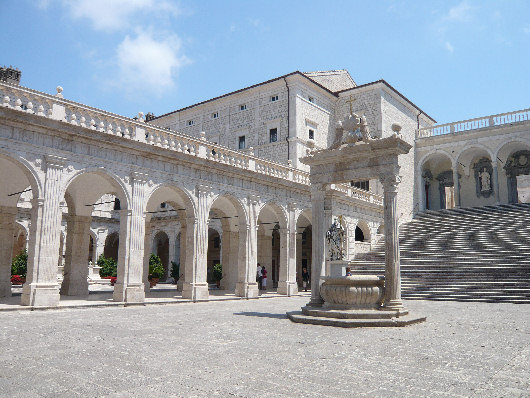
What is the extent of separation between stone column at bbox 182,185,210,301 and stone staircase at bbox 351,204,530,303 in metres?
9.15

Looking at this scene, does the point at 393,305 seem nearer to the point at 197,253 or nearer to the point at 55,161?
the point at 197,253

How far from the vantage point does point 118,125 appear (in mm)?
15914

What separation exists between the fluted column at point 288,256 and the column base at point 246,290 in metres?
2.79

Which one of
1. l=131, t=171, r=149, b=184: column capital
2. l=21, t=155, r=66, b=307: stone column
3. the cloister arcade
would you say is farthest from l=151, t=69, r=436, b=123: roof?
l=21, t=155, r=66, b=307: stone column

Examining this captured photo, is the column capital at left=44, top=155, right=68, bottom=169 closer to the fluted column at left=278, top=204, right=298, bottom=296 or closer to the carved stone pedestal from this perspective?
the carved stone pedestal

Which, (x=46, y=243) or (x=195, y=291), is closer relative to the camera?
(x=46, y=243)

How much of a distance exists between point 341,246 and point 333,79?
91.5 ft

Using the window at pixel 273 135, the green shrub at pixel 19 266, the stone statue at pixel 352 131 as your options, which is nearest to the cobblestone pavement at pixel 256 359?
the stone statue at pixel 352 131

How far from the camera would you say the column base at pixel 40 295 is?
1307 cm

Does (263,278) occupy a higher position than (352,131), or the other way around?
(352,131)

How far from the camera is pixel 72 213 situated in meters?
18.9

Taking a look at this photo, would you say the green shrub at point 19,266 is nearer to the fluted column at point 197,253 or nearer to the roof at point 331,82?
the fluted column at point 197,253

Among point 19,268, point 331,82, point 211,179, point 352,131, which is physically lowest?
point 19,268

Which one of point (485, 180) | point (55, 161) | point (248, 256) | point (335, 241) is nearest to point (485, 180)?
point (485, 180)
